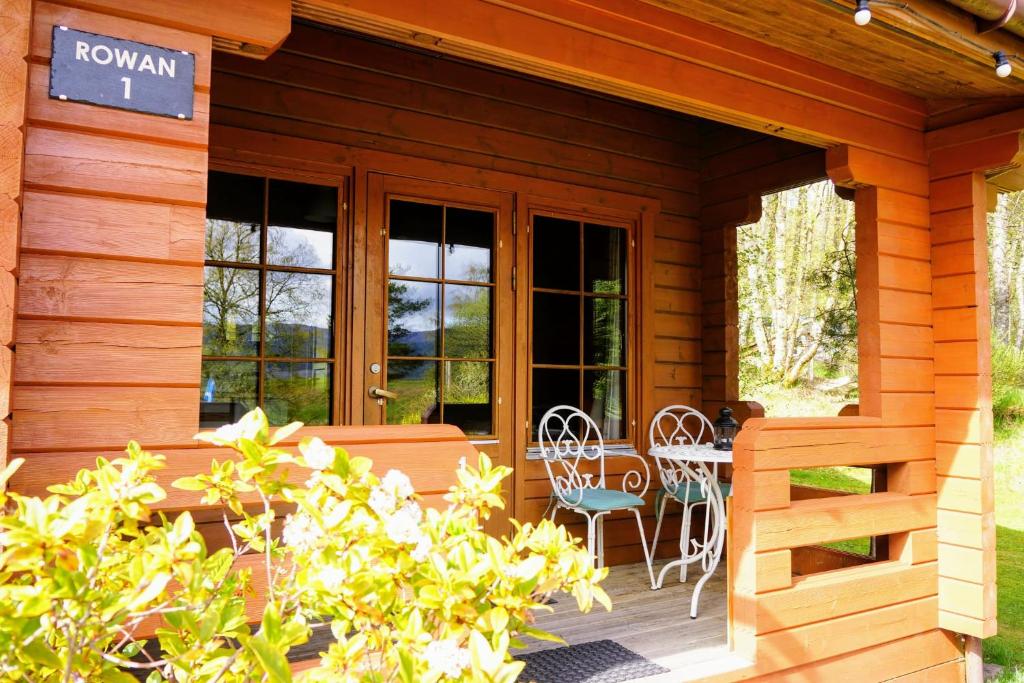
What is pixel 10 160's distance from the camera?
5.23 feet

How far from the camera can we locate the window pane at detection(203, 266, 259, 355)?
3414mm

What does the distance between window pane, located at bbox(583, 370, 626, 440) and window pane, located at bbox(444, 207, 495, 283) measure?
96 centimetres

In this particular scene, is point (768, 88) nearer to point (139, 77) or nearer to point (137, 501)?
point (139, 77)

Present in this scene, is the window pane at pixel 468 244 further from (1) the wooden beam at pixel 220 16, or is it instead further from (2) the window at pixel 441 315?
(1) the wooden beam at pixel 220 16

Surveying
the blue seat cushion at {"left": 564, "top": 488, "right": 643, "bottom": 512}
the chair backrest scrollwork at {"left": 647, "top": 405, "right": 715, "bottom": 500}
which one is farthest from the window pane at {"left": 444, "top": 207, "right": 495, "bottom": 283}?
the chair backrest scrollwork at {"left": 647, "top": 405, "right": 715, "bottom": 500}

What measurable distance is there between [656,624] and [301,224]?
2543 mm

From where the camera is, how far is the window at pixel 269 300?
3426 millimetres

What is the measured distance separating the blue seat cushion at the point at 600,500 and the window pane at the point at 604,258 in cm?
128

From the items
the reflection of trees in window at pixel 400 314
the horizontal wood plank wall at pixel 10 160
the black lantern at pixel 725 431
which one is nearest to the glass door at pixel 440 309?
the reflection of trees in window at pixel 400 314

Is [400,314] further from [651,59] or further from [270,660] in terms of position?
[270,660]

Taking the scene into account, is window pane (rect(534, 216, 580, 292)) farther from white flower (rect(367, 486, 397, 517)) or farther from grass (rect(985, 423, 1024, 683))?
white flower (rect(367, 486, 397, 517))

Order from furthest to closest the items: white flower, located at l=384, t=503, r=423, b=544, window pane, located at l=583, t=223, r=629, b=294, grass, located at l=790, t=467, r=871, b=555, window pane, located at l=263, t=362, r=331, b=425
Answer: grass, located at l=790, t=467, r=871, b=555
window pane, located at l=583, t=223, r=629, b=294
window pane, located at l=263, t=362, r=331, b=425
white flower, located at l=384, t=503, r=423, b=544

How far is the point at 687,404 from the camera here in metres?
4.88

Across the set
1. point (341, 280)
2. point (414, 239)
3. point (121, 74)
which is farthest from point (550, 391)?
point (121, 74)
